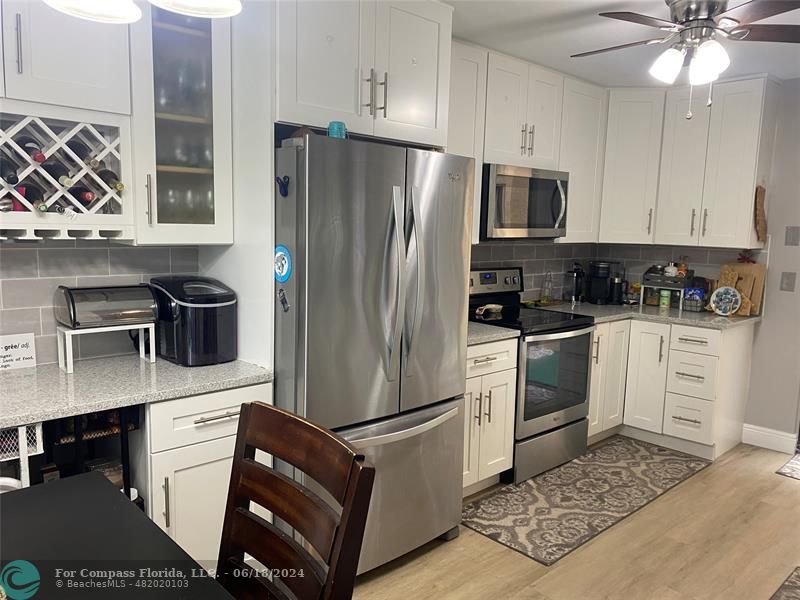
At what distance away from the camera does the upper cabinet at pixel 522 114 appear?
3.30 m

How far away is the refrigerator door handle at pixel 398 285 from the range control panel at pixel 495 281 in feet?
4.18

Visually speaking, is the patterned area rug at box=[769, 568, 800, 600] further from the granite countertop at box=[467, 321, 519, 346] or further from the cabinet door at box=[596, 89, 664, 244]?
the cabinet door at box=[596, 89, 664, 244]

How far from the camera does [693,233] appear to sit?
13.0 ft

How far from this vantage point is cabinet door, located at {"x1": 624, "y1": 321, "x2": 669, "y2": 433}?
3895mm

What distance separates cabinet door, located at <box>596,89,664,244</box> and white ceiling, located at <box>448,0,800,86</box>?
0.23 m

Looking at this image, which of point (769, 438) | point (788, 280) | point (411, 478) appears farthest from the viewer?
point (769, 438)

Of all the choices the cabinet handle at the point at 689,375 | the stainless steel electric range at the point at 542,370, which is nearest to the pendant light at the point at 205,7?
the stainless steel electric range at the point at 542,370

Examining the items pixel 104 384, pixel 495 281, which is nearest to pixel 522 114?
pixel 495 281

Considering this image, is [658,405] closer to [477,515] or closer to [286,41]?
[477,515]

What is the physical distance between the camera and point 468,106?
10.4 feet

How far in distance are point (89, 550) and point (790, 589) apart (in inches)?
106

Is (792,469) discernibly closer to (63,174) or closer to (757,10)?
(757,10)

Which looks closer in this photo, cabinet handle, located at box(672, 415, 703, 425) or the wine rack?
the wine rack

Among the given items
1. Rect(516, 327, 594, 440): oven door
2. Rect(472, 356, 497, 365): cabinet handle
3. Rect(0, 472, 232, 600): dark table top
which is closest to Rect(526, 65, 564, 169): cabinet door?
Rect(516, 327, 594, 440): oven door
